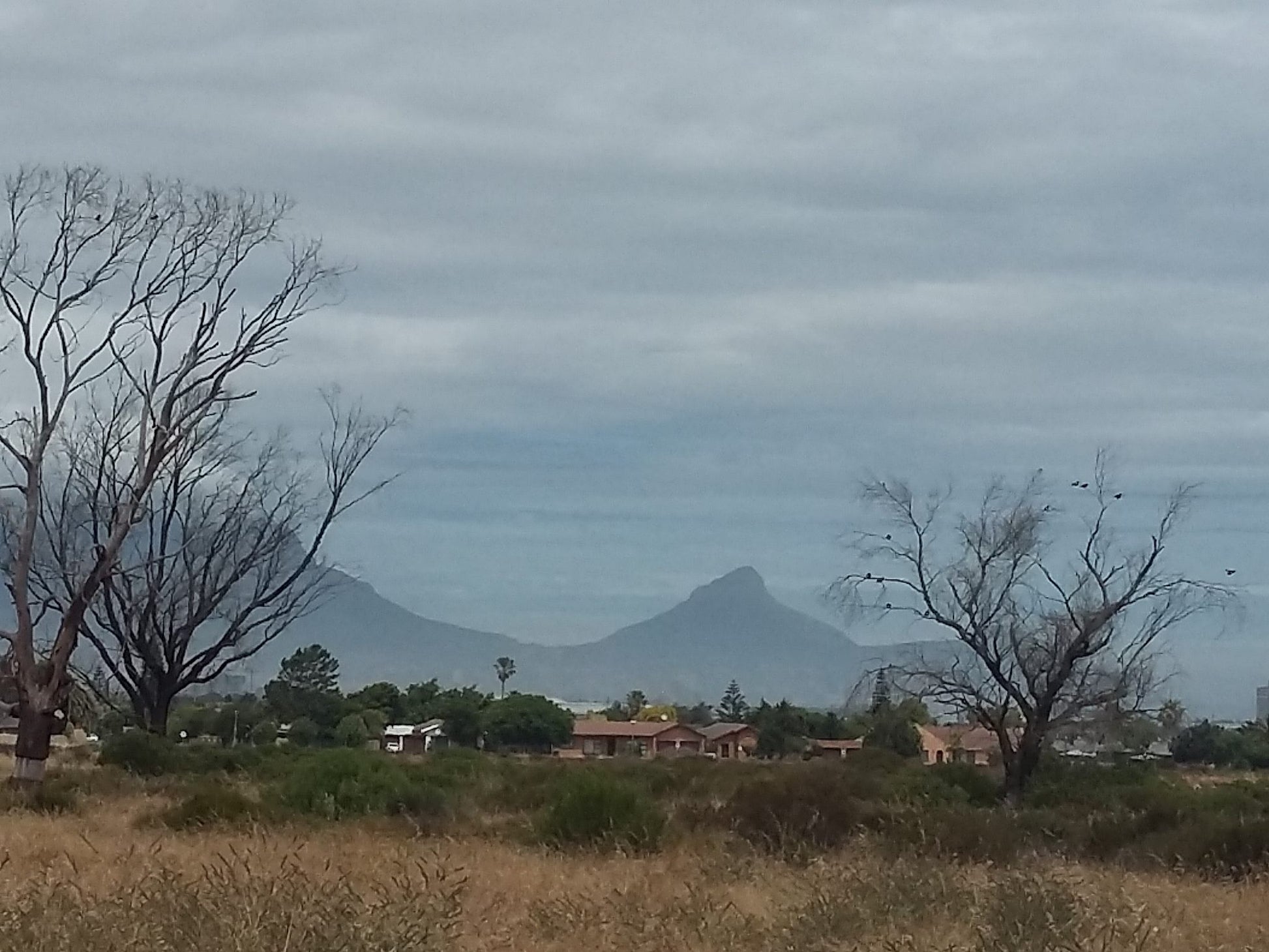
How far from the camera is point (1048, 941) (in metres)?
10.3

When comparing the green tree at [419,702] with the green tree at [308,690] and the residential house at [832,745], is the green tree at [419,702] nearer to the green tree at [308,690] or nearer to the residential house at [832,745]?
the green tree at [308,690]

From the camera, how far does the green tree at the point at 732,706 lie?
326ft

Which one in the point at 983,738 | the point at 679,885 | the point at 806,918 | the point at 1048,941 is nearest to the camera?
the point at 1048,941

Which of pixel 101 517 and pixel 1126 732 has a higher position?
pixel 101 517

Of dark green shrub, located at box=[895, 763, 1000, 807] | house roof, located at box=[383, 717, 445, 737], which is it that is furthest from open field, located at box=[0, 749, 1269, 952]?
house roof, located at box=[383, 717, 445, 737]

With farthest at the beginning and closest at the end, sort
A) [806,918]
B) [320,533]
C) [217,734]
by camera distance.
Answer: [217,734] < [320,533] < [806,918]

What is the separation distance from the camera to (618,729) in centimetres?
7906

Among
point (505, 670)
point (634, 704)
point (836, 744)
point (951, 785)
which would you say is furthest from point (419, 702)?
point (505, 670)

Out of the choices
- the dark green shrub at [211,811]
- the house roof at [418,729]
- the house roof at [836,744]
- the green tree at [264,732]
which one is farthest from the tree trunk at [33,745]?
the house roof at [418,729]

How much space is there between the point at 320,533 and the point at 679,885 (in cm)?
2432

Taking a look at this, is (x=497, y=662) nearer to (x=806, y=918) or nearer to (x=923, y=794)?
(x=923, y=794)

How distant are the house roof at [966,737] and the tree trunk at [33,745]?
59.5ft

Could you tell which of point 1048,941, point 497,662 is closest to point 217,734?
point 1048,941

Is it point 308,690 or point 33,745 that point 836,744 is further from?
point 33,745
